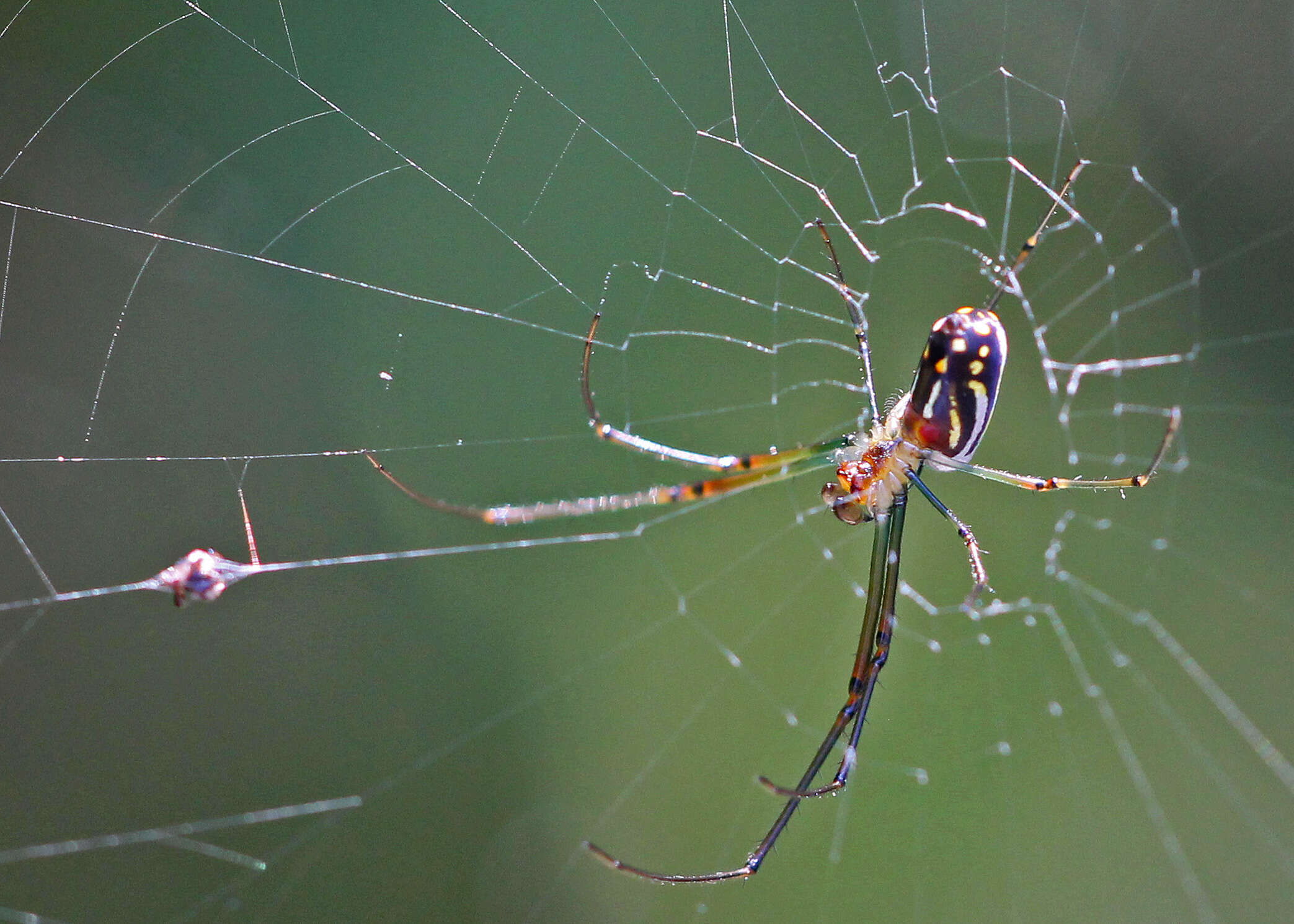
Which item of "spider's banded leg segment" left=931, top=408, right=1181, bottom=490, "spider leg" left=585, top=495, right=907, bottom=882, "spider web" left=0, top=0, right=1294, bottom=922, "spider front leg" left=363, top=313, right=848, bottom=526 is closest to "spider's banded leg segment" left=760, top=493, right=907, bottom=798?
"spider leg" left=585, top=495, right=907, bottom=882

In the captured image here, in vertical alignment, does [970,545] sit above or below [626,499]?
below

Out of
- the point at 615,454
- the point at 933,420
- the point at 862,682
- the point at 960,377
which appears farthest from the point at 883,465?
the point at 615,454

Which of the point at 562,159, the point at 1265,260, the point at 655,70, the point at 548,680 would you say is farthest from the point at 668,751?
the point at 1265,260

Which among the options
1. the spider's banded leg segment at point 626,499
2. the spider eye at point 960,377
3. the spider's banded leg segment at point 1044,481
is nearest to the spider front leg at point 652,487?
the spider's banded leg segment at point 626,499

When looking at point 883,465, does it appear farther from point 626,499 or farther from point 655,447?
point 626,499

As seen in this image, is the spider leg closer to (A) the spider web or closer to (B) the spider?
(B) the spider
